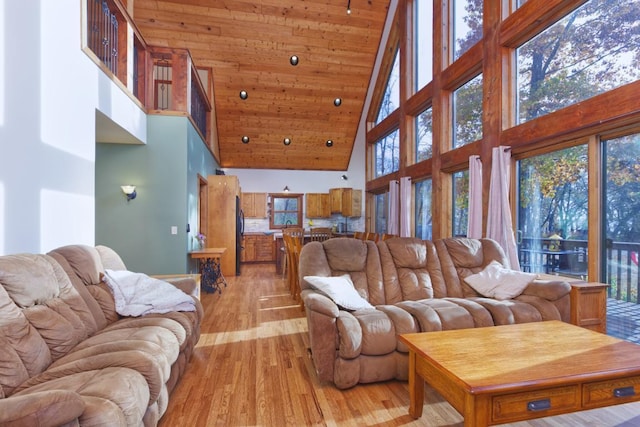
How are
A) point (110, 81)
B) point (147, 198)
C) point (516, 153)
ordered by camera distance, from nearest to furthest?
point (110, 81), point (516, 153), point (147, 198)

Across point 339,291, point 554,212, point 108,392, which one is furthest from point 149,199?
point 554,212

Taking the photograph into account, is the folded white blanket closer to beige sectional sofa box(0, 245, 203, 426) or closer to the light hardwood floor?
beige sectional sofa box(0, 245, 203, 426)

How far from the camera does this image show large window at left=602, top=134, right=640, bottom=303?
2590 mm

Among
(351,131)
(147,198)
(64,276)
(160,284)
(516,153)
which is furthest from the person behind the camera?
(351,131)

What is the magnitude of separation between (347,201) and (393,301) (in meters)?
6.07

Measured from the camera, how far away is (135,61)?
4.32 metres

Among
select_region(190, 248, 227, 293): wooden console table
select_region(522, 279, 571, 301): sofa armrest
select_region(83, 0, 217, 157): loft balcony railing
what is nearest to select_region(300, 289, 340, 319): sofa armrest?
select_region(522, 279, 571, 301): sofa armrest

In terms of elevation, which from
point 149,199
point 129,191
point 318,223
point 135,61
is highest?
point 135,61

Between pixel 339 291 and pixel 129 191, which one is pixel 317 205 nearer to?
pixel 129 191

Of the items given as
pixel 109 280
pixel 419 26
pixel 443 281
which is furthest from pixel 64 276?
pixel 419 26

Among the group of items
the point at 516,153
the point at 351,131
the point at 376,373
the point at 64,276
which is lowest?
the point at 376,373

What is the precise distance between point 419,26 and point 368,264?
17.6 feet

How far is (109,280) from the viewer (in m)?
2.39

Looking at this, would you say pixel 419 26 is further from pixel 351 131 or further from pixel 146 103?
pixel 146 103
